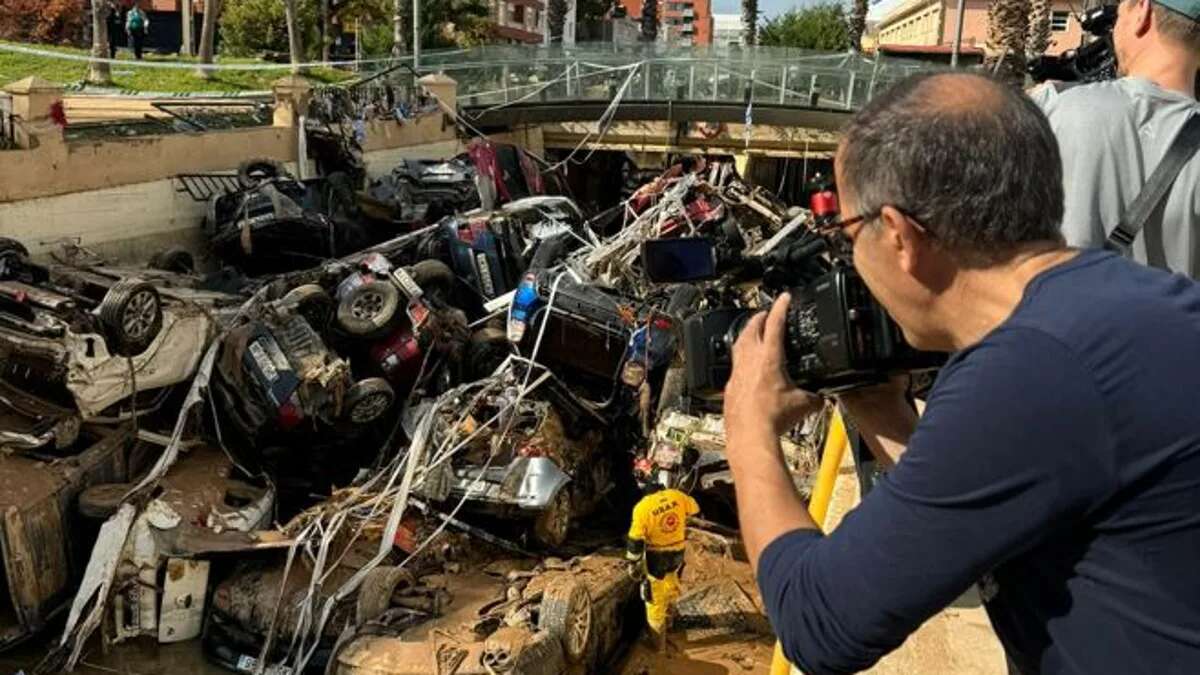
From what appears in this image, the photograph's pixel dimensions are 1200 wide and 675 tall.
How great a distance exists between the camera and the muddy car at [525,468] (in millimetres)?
9703

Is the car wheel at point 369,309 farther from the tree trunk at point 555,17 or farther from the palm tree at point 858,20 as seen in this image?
the palm tree at point 858,20

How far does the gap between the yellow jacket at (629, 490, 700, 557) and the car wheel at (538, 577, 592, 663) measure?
60cm

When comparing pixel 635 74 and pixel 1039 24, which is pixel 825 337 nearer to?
pixel 635 74

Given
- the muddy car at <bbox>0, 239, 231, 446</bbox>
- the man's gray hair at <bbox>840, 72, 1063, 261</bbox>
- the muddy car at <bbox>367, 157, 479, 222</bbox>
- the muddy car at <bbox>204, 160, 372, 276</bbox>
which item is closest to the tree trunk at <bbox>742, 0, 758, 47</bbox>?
the muddy car at <bbox>367, 157, 479, 222</bbox>

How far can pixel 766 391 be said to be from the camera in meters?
1.83

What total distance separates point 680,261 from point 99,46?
80.4 feet

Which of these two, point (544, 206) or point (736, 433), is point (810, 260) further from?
point (544, 206)

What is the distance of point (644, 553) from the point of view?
858 centimetres

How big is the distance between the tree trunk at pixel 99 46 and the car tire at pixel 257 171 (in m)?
9.39

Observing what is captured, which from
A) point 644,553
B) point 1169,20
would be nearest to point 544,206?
point 644,553

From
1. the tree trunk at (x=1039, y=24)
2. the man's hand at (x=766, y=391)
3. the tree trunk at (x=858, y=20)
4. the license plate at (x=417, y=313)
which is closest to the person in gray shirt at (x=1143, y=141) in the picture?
the man's hand at (x=766, y=391)

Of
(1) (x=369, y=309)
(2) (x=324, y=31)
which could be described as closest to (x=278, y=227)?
→ (1) (x=369, y=309)

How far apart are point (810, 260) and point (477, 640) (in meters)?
6.25

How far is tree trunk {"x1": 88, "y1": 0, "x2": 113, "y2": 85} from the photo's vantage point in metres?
23.0
